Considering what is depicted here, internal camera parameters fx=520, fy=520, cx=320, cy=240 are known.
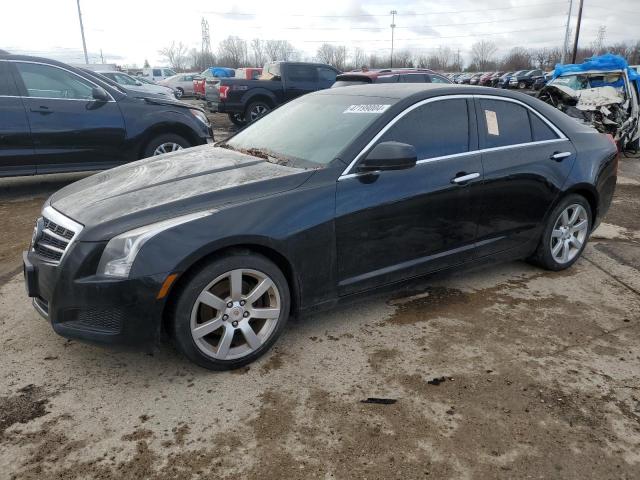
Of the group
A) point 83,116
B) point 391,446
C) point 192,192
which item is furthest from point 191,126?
point 391,446

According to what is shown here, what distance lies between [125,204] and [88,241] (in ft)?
1.10

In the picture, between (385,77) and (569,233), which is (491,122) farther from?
(385,77)

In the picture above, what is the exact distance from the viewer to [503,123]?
408cm

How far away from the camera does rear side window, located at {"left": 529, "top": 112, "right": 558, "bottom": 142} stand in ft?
14.0

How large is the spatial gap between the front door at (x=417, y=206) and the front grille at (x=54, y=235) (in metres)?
1.52

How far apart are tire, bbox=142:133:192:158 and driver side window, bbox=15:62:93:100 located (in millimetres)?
958

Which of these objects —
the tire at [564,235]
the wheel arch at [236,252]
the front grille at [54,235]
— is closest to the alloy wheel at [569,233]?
the tire at [564,235]

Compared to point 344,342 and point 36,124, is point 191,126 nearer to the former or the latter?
point 36,124

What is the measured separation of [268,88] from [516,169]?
37.5 feet

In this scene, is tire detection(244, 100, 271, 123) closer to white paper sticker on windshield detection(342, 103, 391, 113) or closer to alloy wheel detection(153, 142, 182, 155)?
alloy wheel detection(153, 142, 182, 155)

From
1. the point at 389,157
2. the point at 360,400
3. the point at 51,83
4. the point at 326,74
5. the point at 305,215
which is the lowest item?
the point at 360,400

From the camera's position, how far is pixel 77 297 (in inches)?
106

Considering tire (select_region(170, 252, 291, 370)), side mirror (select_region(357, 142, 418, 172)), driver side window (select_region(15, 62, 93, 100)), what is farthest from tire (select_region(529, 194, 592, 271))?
driver side window (select_region(15, 62, 93, 100))

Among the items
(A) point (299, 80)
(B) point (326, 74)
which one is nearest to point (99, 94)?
(A) point (299, 80)
